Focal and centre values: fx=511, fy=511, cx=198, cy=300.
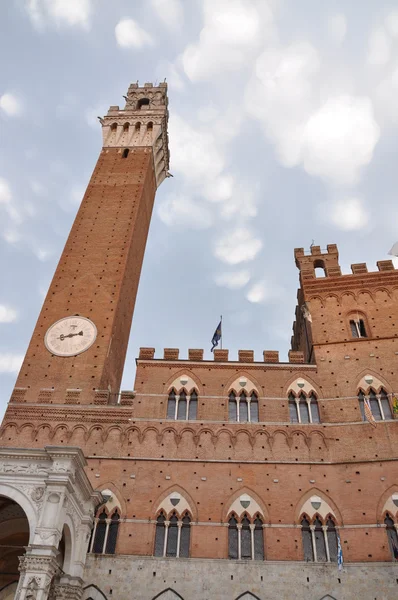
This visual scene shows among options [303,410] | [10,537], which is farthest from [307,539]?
[10,537]

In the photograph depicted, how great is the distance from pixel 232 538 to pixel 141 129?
86.3 ft

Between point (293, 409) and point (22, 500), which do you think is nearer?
point (22, 500)

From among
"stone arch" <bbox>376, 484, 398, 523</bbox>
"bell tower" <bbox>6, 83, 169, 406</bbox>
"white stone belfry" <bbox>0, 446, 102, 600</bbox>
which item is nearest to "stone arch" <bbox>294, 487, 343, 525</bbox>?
"stone arch" <bbox>376, 484, 398, 523</bbox>

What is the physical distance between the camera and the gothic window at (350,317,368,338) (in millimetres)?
22031

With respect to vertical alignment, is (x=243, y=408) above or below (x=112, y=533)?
above

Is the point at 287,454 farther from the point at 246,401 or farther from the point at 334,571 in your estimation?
the point at 334,571

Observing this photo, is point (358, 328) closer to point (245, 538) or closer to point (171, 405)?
point (171, 405)

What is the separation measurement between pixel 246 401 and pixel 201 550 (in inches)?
227

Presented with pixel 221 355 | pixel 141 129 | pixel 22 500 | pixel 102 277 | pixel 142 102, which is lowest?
pixel 22 500

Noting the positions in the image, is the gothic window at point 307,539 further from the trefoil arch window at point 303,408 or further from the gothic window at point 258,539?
the trefoil arch window at point 303,408

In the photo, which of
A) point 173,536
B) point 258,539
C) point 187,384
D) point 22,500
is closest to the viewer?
point 22,500

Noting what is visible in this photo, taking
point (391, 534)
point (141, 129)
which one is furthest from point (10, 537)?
point (141, 129)

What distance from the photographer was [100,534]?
55.9 ft

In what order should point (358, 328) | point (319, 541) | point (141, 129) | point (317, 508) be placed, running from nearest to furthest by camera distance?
point (319, 541) → point (317, 508) → point (358, 328) → point (141, 129)
